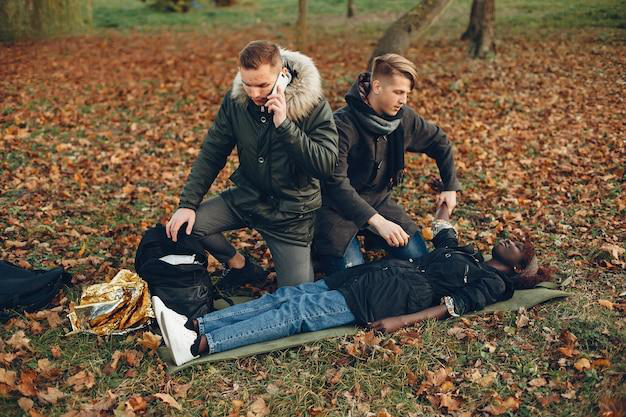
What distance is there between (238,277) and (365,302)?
1274 millimetres

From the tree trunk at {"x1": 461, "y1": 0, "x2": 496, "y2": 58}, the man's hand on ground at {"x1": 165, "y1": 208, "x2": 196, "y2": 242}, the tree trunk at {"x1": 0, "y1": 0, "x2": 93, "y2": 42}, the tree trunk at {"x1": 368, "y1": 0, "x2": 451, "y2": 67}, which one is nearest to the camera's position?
the man's hand on ground at {"x1": 165, "y1": 208, "x2": 196, "y2": 242}

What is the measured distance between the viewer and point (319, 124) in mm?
4621

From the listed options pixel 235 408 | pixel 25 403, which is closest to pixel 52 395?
pixel 25 403

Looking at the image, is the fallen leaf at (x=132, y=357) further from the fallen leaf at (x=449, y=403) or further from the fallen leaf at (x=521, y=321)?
the fallen leaf at (x=521, y=321)

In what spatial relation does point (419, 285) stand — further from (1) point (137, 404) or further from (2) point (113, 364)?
(2) point (113, 364)

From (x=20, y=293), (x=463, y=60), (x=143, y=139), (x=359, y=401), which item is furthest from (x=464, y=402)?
(x=463, y=60)

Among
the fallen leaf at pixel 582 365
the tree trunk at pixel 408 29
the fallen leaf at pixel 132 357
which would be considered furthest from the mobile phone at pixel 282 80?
the tree trunk at pixel 408 29

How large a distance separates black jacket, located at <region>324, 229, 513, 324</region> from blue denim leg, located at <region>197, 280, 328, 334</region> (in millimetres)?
201

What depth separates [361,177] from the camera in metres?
5.28

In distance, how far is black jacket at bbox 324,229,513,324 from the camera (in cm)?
444

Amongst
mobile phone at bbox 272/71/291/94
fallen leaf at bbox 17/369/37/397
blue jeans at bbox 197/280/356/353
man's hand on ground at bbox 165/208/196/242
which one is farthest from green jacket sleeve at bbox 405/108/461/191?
fallen leaf at bbox 17/369/37/397

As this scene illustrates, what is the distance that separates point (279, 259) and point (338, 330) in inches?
33.2

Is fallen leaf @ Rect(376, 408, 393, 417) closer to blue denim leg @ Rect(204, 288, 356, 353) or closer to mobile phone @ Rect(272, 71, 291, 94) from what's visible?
blue denim leg @ Rect(204, 288, 356, 353)

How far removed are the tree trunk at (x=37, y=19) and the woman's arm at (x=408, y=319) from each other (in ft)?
47.0
